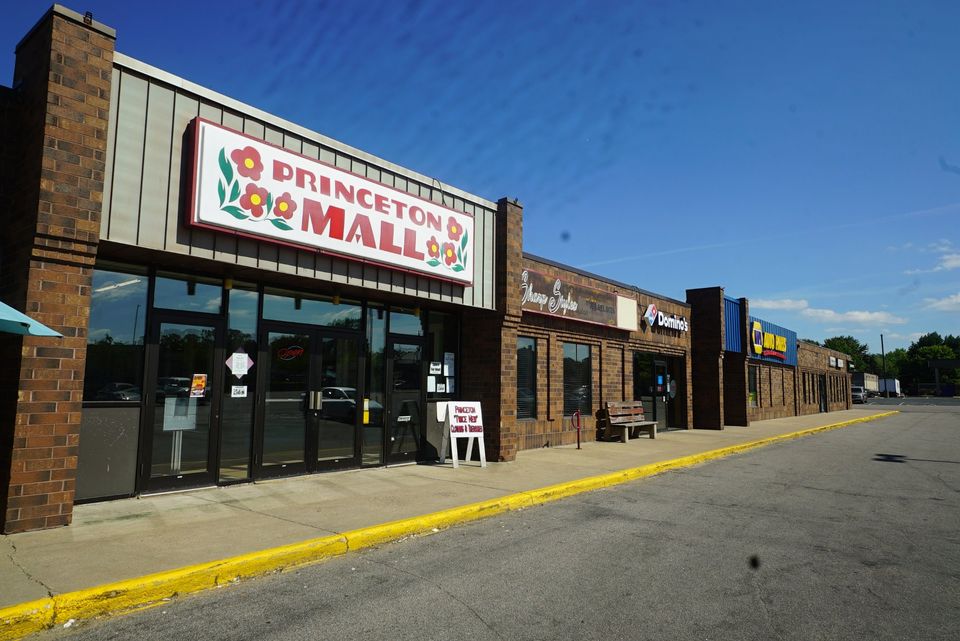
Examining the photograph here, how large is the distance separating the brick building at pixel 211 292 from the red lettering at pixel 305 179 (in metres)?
0.03

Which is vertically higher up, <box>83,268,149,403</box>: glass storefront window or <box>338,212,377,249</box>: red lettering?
<box>338,212,377,249</box>: red lettering

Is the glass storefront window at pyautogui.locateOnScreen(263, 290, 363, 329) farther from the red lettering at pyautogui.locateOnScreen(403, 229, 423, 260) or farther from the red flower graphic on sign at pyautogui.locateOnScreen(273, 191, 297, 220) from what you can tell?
the red flower graphic on sign at pyautogui.locateOnScreen(273, 191, 297, 220)

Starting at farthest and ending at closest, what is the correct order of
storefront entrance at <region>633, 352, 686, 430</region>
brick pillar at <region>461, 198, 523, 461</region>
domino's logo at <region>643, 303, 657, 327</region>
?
storefront entrance at <region>633, 352, 686, 430</region> < domino's logo at <region>643, 303, 657, 327</region> < brick pillar at <region>461, 198, 523, 461</region>

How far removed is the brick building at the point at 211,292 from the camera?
652 centimetres

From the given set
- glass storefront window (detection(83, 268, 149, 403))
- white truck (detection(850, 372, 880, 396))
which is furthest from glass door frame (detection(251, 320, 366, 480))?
white truck (detection(850, 372, 880, 396))

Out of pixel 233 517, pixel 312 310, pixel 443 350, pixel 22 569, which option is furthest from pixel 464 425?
pixel 22 569

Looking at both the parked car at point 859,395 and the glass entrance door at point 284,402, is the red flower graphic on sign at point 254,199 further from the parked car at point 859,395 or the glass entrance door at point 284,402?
the parked car at point 859,395

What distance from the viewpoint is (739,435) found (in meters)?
20.0

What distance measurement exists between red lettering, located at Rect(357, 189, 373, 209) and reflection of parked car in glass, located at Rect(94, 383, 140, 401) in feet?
13.9

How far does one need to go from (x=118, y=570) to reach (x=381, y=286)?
5.80 meters

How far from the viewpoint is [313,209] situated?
29.1 ft

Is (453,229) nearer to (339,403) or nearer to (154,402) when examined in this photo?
(339,403)

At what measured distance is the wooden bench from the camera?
16938mm

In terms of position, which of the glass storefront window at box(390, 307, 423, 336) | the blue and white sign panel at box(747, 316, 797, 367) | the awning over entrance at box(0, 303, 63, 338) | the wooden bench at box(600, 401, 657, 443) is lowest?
the wooden bench at box(600, 401, 657, 443)
